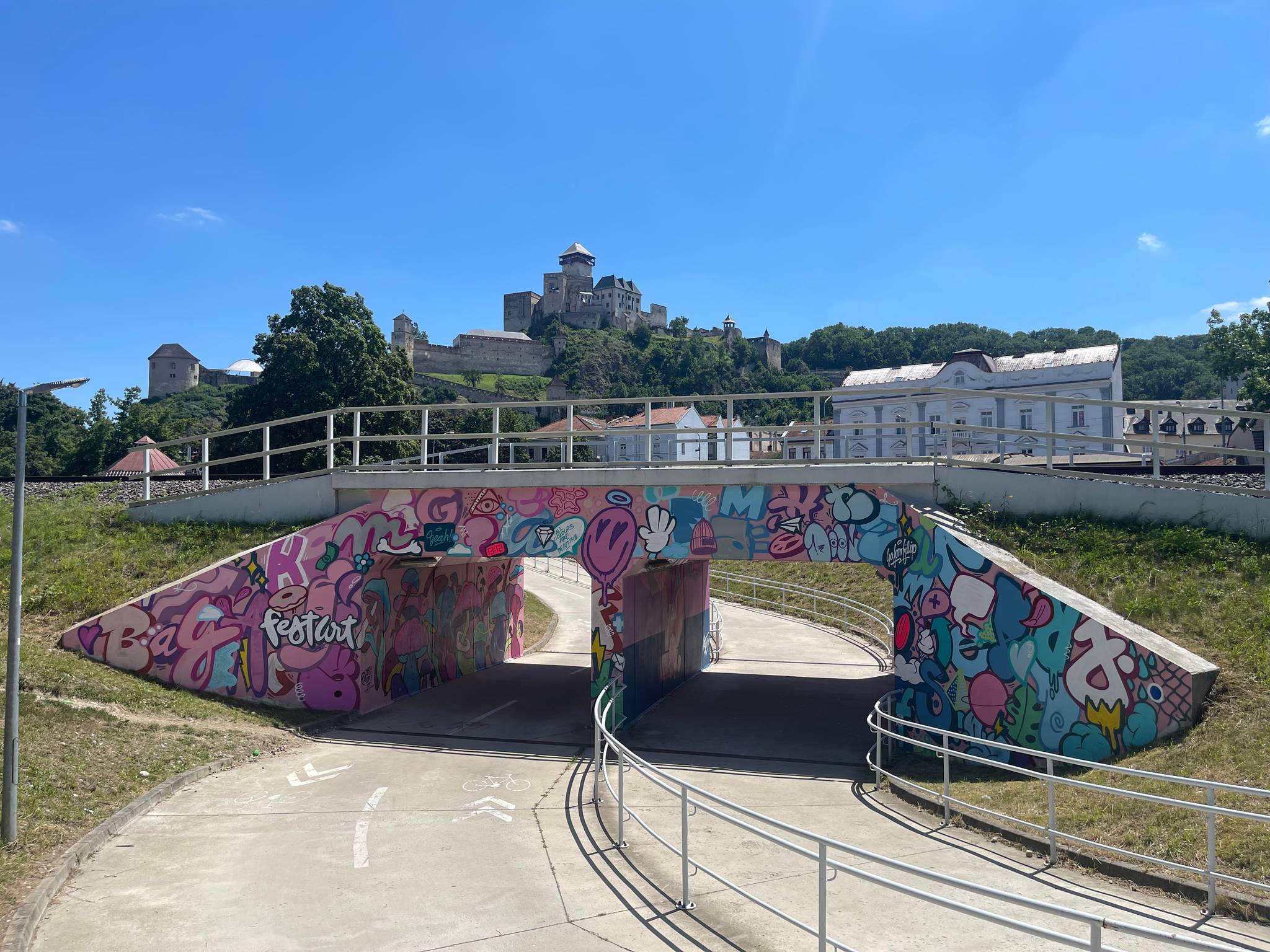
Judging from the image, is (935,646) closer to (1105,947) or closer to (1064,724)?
(1064,724)

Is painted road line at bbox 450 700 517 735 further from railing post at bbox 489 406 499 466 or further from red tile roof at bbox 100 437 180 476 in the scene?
red tile roof at bbox 100 437 180 476

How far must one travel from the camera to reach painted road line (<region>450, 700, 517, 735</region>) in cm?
1452

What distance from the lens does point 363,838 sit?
926cm

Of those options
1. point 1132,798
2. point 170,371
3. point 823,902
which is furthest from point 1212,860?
point 170,371

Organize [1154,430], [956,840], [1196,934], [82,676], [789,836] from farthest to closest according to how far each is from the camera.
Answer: [82,676] → [1154,430] → [789,836] → [956,840] → [1196,934]

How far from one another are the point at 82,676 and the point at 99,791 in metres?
3.65

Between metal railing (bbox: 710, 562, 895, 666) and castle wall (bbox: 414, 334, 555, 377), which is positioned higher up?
castle wall (bbox: 414, 334, 555, 377)

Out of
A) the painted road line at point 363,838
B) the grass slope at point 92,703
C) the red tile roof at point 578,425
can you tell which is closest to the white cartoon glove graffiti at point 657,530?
the red tile roof at point 578,425

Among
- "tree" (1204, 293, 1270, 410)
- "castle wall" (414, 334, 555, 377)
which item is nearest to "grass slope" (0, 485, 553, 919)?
"tree" (1204, 293, 1270, 410)

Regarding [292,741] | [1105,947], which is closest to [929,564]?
[1105,947]

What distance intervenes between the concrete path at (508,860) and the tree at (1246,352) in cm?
3185

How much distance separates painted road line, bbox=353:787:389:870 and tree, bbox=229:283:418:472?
34.5 meters

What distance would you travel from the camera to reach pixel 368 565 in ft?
51.0

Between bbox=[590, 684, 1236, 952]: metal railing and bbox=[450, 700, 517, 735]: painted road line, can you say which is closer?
bbox=[590, 684, 1236, 952]: metal railing
